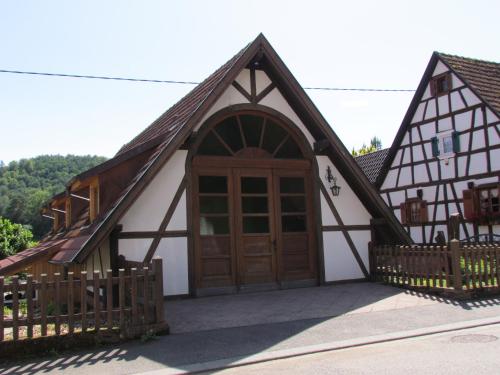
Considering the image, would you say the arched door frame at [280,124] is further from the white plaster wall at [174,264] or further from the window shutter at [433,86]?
the window shutter at [433,86]

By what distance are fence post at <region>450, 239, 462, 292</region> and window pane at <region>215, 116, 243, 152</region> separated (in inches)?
188

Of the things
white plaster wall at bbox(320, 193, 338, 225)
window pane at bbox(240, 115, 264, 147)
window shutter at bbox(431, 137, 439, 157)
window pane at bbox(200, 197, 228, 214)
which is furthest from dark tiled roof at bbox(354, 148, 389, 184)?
window pane at bbox(200, 197, 228, 214)

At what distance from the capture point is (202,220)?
35.5 feet

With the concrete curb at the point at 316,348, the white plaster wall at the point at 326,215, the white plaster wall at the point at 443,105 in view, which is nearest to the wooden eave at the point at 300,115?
the white plaster wall at the point at 326,215

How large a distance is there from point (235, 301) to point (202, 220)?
1897 millimetres

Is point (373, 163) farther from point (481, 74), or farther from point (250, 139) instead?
point (250, 139)

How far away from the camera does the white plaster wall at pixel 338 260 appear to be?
39.4 ft

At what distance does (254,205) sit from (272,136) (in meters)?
1.69

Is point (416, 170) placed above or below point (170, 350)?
above

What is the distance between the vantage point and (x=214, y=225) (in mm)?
10930

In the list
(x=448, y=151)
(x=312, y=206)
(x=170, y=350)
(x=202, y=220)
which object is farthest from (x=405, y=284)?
(x=448, y=151)

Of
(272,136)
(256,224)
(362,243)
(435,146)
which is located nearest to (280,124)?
(272,136)

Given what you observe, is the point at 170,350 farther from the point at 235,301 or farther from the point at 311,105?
the point at 311,105

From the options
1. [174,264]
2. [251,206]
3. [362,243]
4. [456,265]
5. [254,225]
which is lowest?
[456,265]
